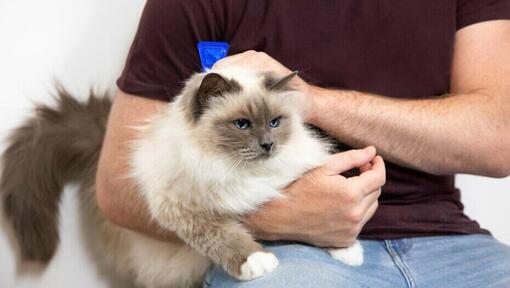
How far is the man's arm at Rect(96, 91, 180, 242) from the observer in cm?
125

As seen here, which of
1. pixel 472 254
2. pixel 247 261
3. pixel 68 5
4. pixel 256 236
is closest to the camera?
pixel 247 261

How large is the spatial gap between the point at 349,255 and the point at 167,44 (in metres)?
0.63

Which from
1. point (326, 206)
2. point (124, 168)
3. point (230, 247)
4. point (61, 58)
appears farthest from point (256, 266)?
point (61, 58)

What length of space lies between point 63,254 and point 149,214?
56 centimetres

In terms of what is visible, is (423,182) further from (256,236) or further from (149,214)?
(149,214)

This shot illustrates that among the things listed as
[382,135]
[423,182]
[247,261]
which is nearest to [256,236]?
[247,261]

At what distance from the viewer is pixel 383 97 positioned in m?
1.26

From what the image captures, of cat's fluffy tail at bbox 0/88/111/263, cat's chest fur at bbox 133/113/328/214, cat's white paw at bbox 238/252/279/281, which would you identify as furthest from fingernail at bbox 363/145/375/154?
cat's fluffy tail at bbox 0/88/111/263

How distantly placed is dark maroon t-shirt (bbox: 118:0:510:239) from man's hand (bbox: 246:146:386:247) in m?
0.19

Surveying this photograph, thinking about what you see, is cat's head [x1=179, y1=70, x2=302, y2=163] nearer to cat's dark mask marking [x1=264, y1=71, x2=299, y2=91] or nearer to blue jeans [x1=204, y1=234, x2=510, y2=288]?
cat's dark mask marking [x1=264, y1=71, x2=299, y2=91]

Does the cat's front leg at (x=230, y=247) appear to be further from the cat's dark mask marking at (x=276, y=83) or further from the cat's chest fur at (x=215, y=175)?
the cat's dark mask marking at (x=276, y=83)

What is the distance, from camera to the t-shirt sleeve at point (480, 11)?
4.35ft

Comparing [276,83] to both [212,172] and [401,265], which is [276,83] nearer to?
[212,172]

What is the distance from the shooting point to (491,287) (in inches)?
46.8
